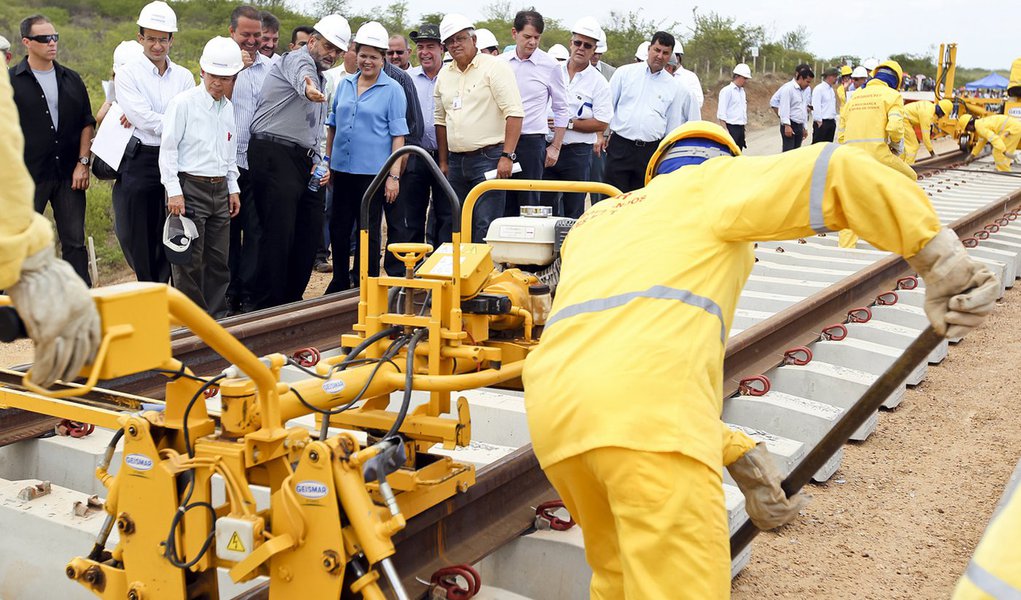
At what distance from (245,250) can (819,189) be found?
6765 millimetres

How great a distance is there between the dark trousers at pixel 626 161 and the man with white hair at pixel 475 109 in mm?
1514

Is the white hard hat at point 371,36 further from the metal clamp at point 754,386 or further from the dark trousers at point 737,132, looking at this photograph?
the dark trousers at point 737,132

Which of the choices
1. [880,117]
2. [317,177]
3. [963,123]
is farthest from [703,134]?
[963,123]

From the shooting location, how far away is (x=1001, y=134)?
19.3m

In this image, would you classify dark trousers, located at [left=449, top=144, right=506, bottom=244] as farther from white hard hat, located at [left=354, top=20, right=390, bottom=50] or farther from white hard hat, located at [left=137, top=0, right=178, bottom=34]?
white hard hat, located at [left=137, top=0, right=178, bottom=34]

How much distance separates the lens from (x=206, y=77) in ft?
23.6

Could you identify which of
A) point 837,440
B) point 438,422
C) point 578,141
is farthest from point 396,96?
point 837,440

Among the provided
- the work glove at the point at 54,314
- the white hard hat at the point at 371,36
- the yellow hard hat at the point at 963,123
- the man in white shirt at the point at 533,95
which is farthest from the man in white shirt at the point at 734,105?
the work glove at the point at 54,314

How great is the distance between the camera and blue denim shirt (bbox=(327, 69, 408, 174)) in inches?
322

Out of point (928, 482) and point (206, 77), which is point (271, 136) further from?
point (928, 482)

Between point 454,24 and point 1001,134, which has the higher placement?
point 454,24

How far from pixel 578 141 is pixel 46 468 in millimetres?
6528

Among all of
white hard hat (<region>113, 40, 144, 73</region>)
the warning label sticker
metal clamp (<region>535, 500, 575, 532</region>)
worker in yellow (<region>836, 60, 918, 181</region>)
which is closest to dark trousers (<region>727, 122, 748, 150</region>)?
worker in yellow (<region>836, 60, 918, 181</region>)

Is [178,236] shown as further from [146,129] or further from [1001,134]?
[1001,134]
